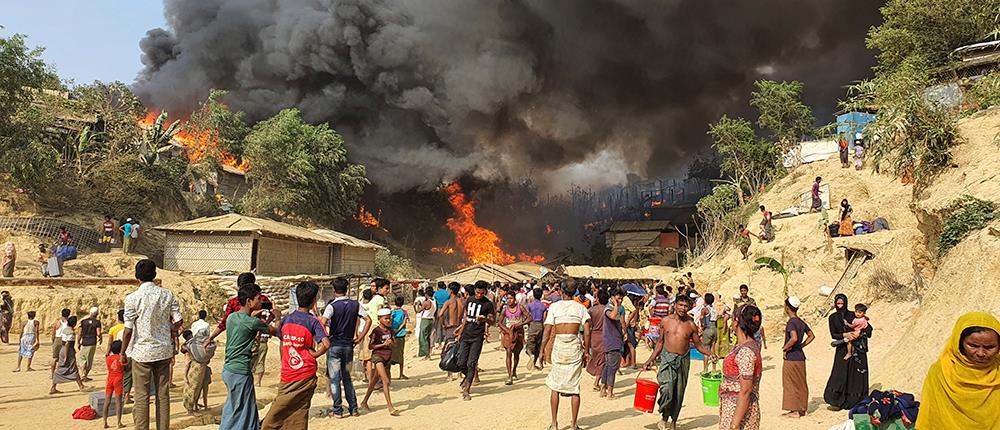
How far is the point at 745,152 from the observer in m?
34.7

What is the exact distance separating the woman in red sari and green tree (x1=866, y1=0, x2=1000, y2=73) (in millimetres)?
29611

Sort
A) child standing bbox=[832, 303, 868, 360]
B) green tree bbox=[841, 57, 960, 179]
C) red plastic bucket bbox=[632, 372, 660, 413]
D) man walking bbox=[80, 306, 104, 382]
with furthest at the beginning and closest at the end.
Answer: green tree bbox=[841, 57, 960, 179] < man walking bbox=[80, 306, 104, 382] < child standing bbox=[832, 303, 868, 360] < red plastic bucket bbox=[632, 372, 660, 413]

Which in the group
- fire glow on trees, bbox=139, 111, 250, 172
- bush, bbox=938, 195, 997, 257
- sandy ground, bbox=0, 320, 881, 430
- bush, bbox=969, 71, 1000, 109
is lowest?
sandy ground, bbox=0, 320, 881, 430

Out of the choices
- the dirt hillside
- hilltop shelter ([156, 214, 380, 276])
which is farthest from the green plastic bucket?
hilltop shelter ([156, 214, 380, 276])

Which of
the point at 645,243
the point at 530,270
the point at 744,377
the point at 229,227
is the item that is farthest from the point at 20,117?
the point at 645,243

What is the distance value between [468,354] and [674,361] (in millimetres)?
3372

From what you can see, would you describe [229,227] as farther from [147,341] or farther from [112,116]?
[147,341]

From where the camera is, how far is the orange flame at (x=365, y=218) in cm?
4868

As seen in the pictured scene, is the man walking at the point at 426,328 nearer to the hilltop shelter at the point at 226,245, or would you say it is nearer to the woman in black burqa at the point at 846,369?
the woman in black burqa at the point at 846,369

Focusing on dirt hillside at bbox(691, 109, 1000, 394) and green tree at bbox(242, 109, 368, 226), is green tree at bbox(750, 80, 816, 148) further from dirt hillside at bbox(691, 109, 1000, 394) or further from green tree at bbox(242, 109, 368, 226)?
green tree at bbox(242, 109, 368, 226)

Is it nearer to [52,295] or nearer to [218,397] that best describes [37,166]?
[52,295]

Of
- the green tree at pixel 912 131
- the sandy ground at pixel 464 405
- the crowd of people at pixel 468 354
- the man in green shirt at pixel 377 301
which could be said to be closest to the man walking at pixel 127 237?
the sandy ground at pixel 464 405

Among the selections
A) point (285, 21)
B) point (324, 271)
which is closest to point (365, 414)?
point (324, 271)

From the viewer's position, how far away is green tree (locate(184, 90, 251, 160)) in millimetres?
35062
